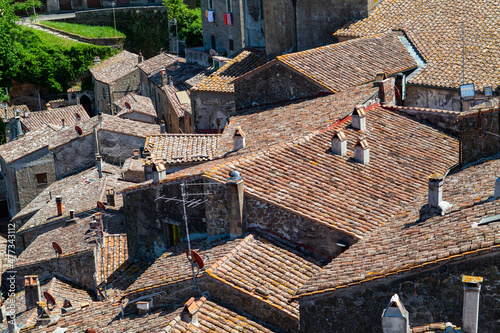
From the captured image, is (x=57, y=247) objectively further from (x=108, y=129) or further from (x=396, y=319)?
(x=396, y=319)

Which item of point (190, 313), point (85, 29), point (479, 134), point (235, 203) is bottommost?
point (190, 313)

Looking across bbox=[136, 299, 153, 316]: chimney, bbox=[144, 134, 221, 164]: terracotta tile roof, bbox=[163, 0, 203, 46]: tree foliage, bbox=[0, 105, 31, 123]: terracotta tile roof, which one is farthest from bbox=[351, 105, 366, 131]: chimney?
bbox=[163, 0, 203, 46]: tree foliage

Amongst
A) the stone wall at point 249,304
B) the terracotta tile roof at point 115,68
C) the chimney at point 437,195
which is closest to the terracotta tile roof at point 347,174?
the chimney at point 437,195

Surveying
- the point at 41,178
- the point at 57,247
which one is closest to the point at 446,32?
the point at 57,247

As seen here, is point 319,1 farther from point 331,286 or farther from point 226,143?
point 331,286

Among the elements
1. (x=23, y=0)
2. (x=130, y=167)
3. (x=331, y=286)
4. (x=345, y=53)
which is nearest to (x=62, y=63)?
(x=23, y=0)
